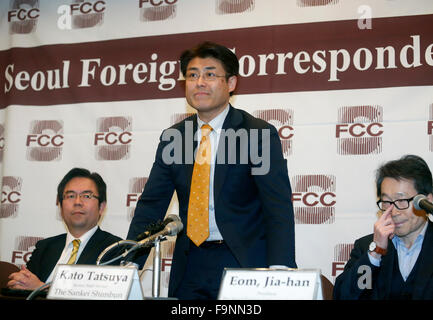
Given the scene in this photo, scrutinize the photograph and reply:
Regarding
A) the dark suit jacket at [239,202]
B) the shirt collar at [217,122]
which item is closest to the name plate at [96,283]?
the dark suit jacket at [239,202]

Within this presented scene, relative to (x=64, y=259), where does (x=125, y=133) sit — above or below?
above

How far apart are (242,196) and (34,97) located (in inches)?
83.6

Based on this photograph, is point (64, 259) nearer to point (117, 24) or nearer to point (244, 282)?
point (117, 24)

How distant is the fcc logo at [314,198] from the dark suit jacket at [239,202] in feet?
2.75

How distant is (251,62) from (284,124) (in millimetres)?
452

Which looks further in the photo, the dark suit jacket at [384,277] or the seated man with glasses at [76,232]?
the seated man with glasses at [76,232]

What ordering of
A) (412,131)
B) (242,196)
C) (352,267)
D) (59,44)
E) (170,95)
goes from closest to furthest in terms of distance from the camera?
(352,267) → (242,196) → (412,131) → (170,95) → (59,44)

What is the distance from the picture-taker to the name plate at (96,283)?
5.79ft

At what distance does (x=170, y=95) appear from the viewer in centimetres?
379

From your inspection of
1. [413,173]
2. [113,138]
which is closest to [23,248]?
[113,138]

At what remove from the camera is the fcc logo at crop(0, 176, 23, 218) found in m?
3.96

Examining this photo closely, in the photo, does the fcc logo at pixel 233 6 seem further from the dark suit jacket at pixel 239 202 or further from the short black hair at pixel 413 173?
the short black hair at pixel 413 173

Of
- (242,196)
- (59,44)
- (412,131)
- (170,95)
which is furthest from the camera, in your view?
(59,44)
